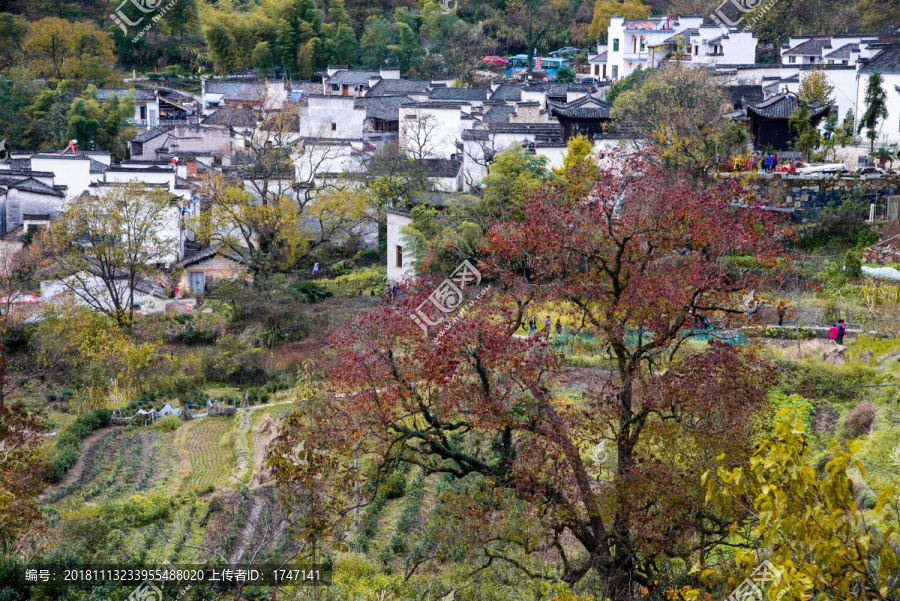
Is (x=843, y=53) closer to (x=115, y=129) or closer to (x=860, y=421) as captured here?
(x=115, y=129)

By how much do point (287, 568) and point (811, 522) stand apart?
17.6 ft

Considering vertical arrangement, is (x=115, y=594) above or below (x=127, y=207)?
below

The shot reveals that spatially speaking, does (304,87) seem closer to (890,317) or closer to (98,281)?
(98,281)

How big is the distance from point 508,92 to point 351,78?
7879 mm

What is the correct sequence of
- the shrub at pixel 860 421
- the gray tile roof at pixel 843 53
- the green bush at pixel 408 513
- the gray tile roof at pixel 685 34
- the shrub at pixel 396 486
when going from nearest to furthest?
the green bush at pixel 408 513 → the shrub at pixel 860 421 → the shrub at pixel 396 486 → the gray tile roof at pixel 843 53 → the gray tile roof at pixel 685 34

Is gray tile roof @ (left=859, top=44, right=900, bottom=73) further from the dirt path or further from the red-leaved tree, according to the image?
the dirt path

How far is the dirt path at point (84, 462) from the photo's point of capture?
39.9 feet

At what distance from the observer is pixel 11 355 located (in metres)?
17.4

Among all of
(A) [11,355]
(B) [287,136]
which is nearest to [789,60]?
(B) [287,136]

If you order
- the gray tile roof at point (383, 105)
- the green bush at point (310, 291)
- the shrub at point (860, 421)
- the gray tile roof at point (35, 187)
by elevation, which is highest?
the gray tile roof at point (383, 105)

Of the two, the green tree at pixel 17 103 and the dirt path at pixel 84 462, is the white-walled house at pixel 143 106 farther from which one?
the dirt path at pixel 84 462

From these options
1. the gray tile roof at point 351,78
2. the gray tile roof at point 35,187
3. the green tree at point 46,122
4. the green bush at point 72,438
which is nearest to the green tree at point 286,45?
the gray tile roof at point 351,78

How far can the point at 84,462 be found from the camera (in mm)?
13359

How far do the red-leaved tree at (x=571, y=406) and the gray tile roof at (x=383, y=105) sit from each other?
23.4 meters
